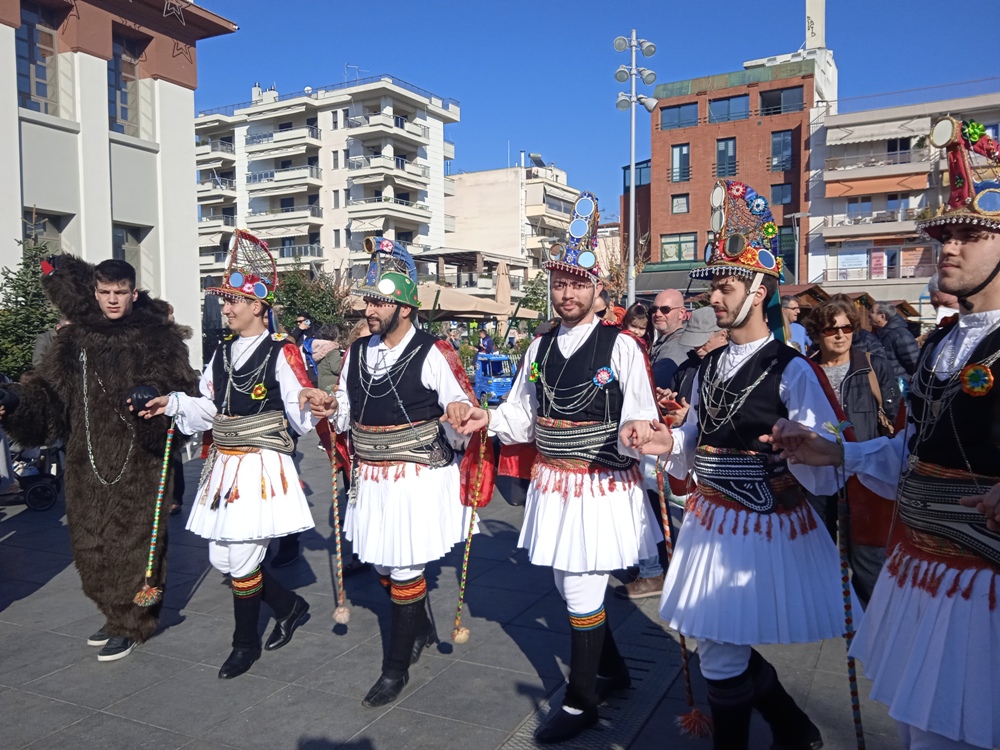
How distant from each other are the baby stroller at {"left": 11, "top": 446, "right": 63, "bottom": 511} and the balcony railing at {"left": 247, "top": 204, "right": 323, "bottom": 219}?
43571 millimetres

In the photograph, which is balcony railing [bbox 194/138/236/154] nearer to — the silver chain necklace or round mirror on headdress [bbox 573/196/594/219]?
the silver chain necklace

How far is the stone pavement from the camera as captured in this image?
3725 mm

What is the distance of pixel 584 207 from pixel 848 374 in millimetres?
2160

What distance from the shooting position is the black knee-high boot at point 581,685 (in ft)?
11.9

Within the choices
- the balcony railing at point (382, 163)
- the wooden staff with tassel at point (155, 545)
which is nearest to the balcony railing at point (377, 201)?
the balcony railing at point (382, 163)

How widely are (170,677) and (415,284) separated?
2593 millimetres

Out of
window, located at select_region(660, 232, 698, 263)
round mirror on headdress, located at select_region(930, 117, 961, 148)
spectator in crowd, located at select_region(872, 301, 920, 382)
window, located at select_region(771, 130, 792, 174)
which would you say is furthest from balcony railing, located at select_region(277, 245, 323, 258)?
round mirror on headdress, located at select_region(930, 117, 961, 148)

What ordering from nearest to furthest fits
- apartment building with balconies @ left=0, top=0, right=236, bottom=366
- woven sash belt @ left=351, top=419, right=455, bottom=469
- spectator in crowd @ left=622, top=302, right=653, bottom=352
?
woven sash belt @ left=351, top=419, right=455, bottom=469
spectator in crowd @ left=622, top=302, right=653, bottom=352
apartment building with balconies @ left=0, top=0, right=236, bottom=366

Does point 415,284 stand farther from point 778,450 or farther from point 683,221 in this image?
point 683,221

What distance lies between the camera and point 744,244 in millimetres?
3273

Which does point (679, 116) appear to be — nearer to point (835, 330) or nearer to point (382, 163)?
point (382, 163)

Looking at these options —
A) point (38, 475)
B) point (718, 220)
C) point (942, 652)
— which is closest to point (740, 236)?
point (718, 220)

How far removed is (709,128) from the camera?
41.4m

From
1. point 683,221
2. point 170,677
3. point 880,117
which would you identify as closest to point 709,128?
point 683,221
